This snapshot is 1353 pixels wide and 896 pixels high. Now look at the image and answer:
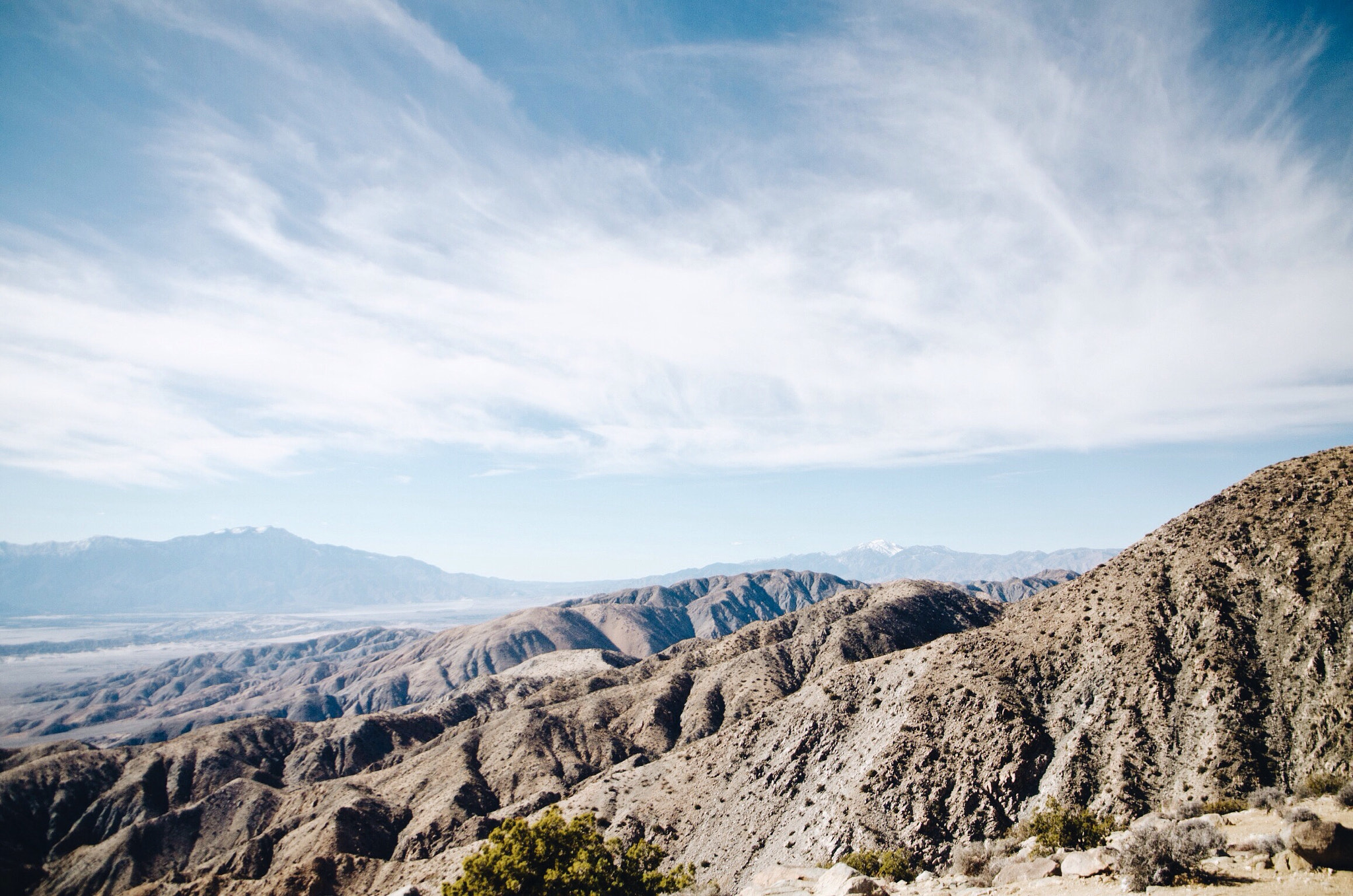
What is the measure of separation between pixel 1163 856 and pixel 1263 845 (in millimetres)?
2519

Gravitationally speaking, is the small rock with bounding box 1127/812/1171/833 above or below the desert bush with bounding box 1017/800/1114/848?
above

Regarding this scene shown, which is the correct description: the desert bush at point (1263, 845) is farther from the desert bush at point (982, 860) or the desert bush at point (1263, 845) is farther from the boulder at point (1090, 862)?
the desert bush at point (982, 860)

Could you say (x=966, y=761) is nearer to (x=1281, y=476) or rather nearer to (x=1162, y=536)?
(x=1162, y=536)

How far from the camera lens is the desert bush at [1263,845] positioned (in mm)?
16641

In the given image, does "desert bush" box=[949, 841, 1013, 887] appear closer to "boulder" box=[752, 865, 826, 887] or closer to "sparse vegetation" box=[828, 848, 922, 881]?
"sparse vegetation" box=[828, 848, 922, 881]

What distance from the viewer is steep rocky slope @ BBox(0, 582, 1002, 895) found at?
70688mm

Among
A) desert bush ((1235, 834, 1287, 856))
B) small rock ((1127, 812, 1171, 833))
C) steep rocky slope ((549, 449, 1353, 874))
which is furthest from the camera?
steep rocky slope ((549, 449, 1353, 874))

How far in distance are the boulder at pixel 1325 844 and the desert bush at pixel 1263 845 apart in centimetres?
70

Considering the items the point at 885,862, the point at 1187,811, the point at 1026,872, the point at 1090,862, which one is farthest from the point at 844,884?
the point at 1187,811

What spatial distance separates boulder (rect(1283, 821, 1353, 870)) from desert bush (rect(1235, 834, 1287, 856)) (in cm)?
70

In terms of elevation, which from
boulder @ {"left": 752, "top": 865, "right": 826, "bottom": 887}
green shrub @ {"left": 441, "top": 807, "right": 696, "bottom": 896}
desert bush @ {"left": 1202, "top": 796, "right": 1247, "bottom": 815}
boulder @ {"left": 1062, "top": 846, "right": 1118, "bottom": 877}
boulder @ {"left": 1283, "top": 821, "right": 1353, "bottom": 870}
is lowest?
boulder @ {"left": 752, "top": 865, "right": 826, "bottom": 887}

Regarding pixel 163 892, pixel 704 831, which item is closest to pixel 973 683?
pixel 704 831

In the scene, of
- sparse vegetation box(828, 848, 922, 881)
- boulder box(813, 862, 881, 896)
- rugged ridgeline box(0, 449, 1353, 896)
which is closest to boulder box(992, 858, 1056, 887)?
boulder box(813, 862, 881, 896)

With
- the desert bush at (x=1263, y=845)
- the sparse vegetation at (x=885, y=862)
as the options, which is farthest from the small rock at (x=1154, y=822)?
the sparse vegetation at (x=885, y=862)
